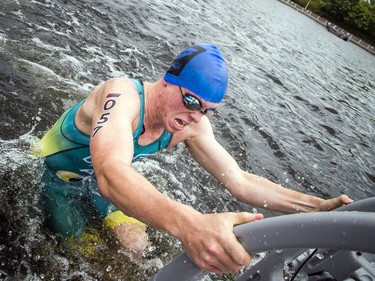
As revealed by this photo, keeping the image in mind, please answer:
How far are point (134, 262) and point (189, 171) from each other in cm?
225

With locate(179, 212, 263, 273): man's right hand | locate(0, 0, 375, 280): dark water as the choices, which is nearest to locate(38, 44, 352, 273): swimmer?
locate(179, 212, 263, 273): man's right hand

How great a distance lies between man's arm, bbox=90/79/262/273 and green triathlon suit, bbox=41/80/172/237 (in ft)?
1.33

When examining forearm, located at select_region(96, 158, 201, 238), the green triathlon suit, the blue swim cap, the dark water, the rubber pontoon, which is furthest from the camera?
the dark water

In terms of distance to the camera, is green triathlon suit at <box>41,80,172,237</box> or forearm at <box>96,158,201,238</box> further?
green triathlon suit at <box>41,80,172,237</box>

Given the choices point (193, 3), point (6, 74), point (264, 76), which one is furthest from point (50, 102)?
point (193, 3)

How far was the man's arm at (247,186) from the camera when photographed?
9.16ft

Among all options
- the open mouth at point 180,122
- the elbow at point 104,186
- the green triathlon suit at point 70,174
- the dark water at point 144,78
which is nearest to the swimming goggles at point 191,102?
the open mouth at point 180,122

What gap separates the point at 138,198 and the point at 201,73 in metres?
1.19

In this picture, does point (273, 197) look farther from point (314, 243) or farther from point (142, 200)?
point (314, 243)

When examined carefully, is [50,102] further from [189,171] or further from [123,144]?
[123,144]

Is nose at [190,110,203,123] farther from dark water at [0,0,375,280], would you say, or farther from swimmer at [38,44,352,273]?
dark water at [0,0,375,280]

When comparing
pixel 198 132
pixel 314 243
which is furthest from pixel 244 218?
pixel 198 132

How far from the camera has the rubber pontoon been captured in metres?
1.14

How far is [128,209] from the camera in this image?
75.5 inches
